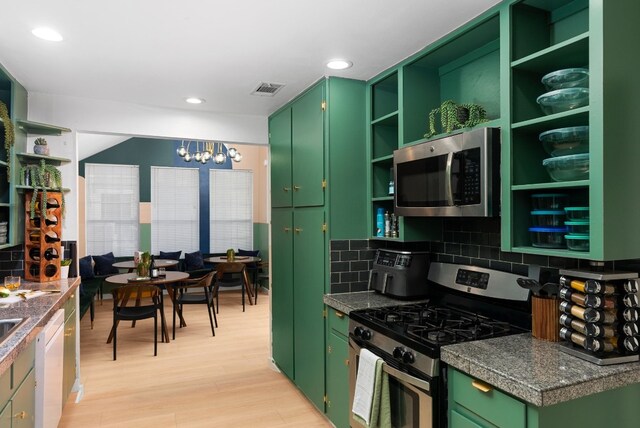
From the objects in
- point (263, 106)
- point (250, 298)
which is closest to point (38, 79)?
point (263, 106)

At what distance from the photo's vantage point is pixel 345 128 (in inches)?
112

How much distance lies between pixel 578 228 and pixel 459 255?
0.91 meters

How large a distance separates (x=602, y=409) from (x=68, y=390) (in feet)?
10.5

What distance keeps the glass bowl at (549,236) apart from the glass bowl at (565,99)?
48cm

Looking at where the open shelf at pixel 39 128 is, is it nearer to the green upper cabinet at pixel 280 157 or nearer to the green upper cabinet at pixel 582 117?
the green upper cabinet at pixel 280 157

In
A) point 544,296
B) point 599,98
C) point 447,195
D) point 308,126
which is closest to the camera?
point 599,98

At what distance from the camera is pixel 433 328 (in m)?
2.00

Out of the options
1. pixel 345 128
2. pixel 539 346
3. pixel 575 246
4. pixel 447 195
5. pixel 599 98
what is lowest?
pixel 539 346

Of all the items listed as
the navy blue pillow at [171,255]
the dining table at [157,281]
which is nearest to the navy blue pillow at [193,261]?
the navy blue pillow at [171,255]

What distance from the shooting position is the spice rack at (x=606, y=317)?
1.50 meters

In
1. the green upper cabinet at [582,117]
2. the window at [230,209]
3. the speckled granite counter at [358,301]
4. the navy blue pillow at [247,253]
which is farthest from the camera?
the window at [230,209]

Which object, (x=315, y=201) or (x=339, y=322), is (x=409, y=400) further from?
(x=315, y=201)

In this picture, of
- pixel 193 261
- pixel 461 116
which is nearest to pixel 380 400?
pixel 461 116

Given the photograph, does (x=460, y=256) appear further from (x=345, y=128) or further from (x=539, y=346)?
(x=345, y=128)
